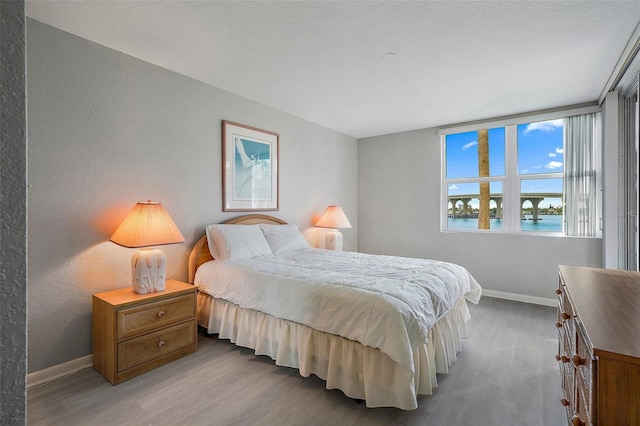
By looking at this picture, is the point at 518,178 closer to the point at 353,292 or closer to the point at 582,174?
the point at 582,174

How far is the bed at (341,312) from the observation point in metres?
1.75

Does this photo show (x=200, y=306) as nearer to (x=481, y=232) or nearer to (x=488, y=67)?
(x=488, y=67)

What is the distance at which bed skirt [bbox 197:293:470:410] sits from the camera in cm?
175

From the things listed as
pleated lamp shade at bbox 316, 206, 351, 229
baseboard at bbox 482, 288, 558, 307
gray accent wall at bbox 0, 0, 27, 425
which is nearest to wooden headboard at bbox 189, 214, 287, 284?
pleated lamp shade at bbox 316, 206, 351, 229

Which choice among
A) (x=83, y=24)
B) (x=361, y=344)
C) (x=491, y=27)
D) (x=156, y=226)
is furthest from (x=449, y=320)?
(x=83, y=24)

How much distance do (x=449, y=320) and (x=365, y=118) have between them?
2.86 metres

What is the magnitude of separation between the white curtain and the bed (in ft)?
6.45

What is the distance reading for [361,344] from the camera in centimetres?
185

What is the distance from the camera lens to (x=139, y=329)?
2143mm

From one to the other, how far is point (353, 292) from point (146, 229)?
159 centimetres

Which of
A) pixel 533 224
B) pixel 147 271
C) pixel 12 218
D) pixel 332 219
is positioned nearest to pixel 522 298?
pixel 533 224

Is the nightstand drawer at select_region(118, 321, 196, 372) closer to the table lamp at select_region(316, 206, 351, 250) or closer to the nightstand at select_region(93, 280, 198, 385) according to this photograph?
the nightstand at select_region(93, 280, 198, 385)

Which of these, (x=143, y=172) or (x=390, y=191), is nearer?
(x=143, y=172)

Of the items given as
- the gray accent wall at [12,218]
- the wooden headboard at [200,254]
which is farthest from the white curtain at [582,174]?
the gray accent wall at [12,218]
